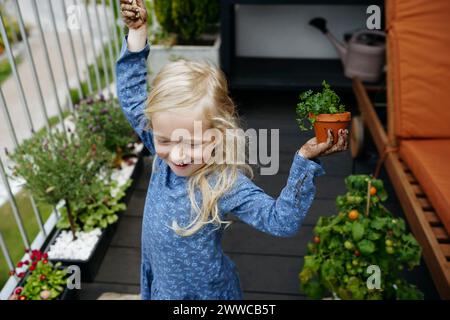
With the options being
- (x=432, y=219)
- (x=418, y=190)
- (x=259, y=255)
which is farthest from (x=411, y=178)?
(x=259, y=255)

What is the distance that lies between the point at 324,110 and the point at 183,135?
1.13ft

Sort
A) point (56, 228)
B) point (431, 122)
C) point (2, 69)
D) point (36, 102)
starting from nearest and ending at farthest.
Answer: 1. point (431, 122)
2. point (56, 228)
3. point (36, 102)
4. point (2, 69)

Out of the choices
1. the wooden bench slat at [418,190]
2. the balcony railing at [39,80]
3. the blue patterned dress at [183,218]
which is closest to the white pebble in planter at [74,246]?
the balcony railing at [39,80]

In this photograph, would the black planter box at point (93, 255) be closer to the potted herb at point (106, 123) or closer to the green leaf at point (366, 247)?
the potted herb at point (106, 123)

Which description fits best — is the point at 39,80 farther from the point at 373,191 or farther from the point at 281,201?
the point at 281,201

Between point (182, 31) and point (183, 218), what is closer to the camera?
point (183, 218)

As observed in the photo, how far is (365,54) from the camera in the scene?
308 cm

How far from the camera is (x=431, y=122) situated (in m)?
2.02

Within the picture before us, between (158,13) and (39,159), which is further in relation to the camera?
(158,13)

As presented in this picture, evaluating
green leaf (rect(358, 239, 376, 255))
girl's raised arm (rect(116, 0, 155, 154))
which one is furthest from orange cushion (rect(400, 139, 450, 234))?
girl's raised arm (rect(116, 0, 155, 154))
